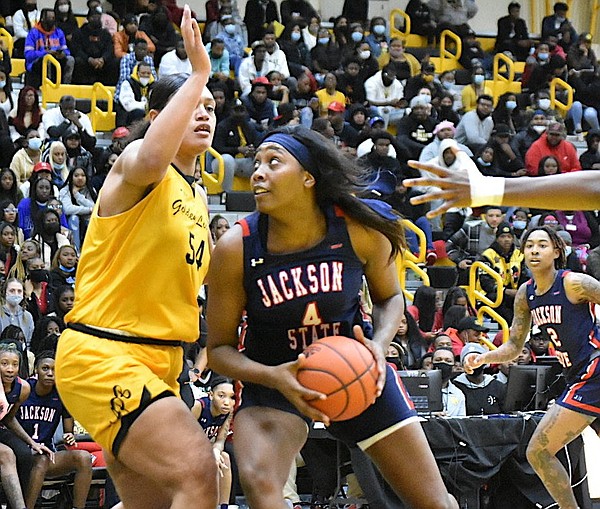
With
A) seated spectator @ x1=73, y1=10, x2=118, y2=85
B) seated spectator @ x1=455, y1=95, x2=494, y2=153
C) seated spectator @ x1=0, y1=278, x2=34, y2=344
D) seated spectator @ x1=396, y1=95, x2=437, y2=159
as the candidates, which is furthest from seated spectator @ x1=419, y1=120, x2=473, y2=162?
seated spectator @ x1=0, y1=278, x2=34, y2=344

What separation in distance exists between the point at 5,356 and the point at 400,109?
1066 centimetres

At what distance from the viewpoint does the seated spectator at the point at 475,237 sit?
15391mm

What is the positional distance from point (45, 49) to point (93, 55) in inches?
29.0

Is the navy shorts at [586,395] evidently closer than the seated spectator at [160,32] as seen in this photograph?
Yes

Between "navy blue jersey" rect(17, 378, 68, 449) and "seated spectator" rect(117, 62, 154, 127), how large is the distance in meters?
7.09

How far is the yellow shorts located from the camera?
13.8 feet

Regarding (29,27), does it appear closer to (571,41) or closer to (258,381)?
(571,41)

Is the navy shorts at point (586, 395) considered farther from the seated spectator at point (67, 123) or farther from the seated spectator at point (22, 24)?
the seated spectator at point (22, 24)

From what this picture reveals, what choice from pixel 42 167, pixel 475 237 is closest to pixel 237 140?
pixel 42 167

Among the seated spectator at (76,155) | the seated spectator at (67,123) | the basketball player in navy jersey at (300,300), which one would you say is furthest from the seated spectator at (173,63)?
the basketball player in navy jersey at (300,300)

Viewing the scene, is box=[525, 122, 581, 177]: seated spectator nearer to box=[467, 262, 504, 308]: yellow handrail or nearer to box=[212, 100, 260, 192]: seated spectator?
box=[467, 262, 504, 308]: yellow handrail

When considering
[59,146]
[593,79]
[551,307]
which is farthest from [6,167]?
[593,79]

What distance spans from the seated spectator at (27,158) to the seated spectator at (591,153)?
341 inches

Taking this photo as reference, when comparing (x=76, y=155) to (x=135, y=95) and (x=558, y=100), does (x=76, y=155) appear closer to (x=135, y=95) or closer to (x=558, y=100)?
(x=135, y=95)
